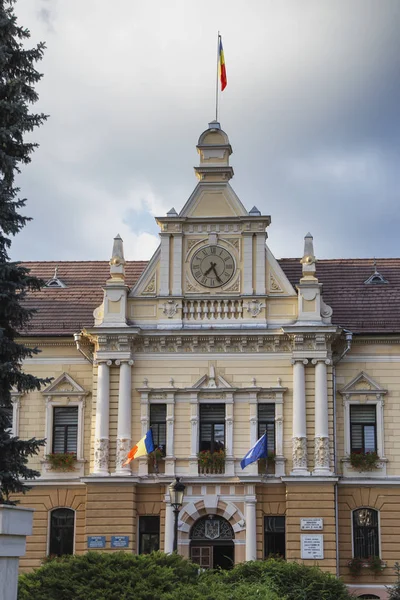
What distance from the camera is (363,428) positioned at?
36219mm

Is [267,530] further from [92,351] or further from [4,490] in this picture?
[4,490]

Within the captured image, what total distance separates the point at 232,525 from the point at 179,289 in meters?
8.11

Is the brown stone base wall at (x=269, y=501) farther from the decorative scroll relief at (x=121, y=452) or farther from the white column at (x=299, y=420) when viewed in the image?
the decorative scroll relief at (x=121, y=452)

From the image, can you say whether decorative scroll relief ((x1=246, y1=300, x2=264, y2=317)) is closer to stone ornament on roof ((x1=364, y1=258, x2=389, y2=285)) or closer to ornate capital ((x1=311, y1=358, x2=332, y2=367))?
ornate capital ((x1=311, y1=358, x2=332, y2=367))

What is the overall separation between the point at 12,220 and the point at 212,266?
569 inches

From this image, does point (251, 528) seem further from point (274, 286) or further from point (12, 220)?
point (12, 220)

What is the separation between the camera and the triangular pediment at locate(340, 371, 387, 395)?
119 ft

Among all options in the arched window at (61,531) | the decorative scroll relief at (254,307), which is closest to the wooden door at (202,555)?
the arched window at (61,531)

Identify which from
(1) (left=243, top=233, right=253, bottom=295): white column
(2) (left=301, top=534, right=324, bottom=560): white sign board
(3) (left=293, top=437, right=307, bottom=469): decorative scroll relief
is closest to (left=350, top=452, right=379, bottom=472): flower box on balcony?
(3) (left=293, top=437, right=307, bottom=469): decorative scroll relief

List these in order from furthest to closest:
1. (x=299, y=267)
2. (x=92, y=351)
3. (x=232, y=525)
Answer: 1. (x=299, y=267)
2. (x=92, y=351)
3. (x=232, y=525)

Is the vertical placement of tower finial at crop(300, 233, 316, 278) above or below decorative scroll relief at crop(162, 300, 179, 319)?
above

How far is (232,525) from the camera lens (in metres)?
34.8

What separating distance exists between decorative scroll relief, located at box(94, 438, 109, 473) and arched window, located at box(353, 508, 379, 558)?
8.43 metres

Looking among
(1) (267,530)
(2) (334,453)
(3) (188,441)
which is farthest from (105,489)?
(2) (334,453)
